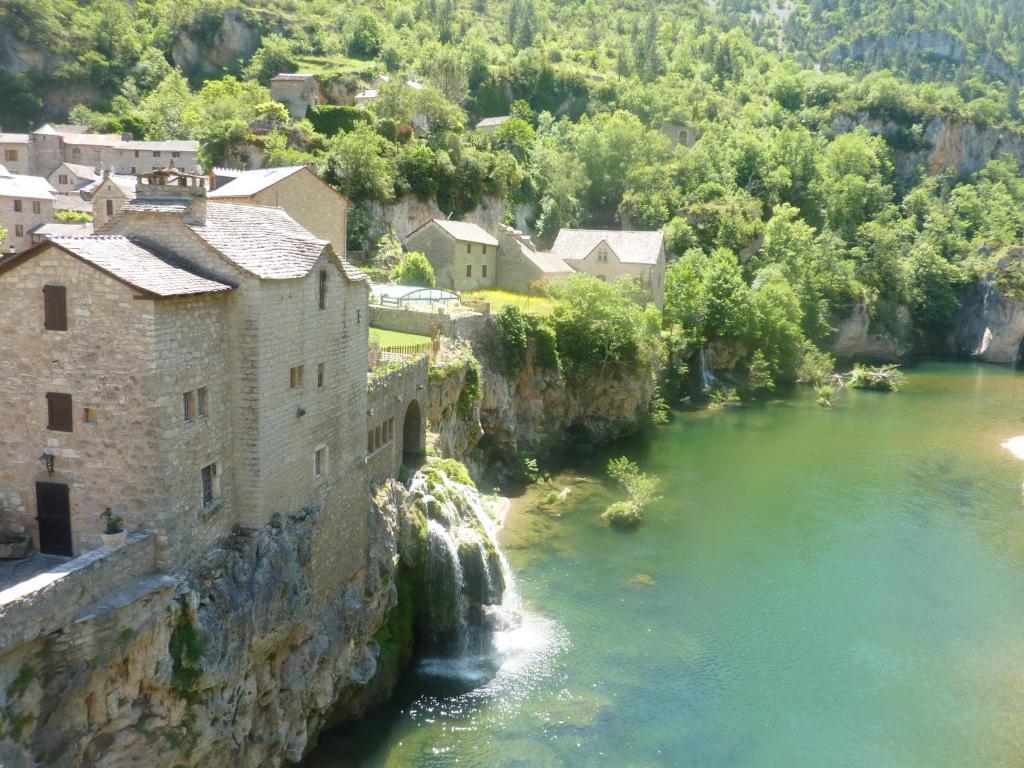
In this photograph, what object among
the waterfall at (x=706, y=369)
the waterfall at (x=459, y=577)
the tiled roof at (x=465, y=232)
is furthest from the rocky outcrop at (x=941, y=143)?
the waterfall at (x=459, y=577)

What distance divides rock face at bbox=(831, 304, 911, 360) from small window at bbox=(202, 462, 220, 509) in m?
77.0

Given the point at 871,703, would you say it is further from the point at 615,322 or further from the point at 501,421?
the point at 615,322

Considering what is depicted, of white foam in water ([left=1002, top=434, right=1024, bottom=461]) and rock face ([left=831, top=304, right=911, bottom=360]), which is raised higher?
Result: rock face ([left=831, top=304, right=911, bottom=360])

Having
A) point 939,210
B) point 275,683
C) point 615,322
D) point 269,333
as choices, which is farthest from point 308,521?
point 939,210

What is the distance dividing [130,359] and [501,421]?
29.1 meters

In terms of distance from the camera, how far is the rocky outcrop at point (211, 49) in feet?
364

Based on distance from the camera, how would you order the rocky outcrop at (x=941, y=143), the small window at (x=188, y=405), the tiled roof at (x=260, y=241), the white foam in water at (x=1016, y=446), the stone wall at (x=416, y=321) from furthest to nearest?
1. the rocky outcrop at (x=941, y=143)
2. the white foam in water at (x=1016, y=446)
3. the stone wall at (x=416, y=321)
4. the tiled roof at (x=260, y=241)
5. the small window at (x=188, y=405)

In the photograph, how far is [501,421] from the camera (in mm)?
44406

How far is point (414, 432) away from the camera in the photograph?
108 ft

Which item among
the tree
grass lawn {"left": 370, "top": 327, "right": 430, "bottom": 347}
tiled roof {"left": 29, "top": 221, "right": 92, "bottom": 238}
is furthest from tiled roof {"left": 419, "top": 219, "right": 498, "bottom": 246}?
tiled roof {"left": 29, "top": 221, "right": 92, "bottom": 238}

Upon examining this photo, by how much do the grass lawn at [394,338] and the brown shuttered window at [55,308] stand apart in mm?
20928

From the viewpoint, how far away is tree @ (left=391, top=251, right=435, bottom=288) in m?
50.4

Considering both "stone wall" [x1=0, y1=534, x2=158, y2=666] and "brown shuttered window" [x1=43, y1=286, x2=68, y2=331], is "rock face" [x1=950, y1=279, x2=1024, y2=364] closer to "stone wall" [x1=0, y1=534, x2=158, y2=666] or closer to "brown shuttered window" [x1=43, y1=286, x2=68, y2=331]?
"stone wall" [x1=0, y1=534, x2=158, y2=666]

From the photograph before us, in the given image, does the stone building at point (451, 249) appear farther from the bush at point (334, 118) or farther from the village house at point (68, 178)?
the village house at point (68, 178)
